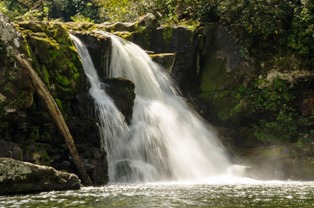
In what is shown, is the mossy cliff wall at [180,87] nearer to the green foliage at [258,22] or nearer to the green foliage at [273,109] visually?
the green foliage at [273,109]

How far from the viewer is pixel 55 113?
51.1ft

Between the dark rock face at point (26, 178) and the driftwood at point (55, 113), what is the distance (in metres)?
2.05

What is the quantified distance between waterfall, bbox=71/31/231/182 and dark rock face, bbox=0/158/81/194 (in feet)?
13.2

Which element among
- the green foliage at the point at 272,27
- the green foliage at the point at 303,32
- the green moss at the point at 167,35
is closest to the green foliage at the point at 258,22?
the green foliage at the point at 272,27

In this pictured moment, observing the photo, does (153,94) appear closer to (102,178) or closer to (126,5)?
(102,178)

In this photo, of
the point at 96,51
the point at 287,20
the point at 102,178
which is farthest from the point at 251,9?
the point at 102,178

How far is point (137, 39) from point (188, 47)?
3034mm

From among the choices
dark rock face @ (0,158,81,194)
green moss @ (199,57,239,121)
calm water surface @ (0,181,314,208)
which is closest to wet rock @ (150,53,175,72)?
green moss @ (199,57,239,121)

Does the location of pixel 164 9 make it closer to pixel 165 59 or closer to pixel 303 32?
pixel 165 59

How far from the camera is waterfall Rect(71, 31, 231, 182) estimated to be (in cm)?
1767

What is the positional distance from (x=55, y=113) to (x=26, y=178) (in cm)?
371

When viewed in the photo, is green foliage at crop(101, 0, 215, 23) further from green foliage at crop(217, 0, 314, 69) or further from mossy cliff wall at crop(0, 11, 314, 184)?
green foliage at crop(217, 0, 314, 69)

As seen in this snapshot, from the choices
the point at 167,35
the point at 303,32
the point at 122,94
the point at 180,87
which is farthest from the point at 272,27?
the point at 122,94

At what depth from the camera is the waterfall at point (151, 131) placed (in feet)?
58.0
